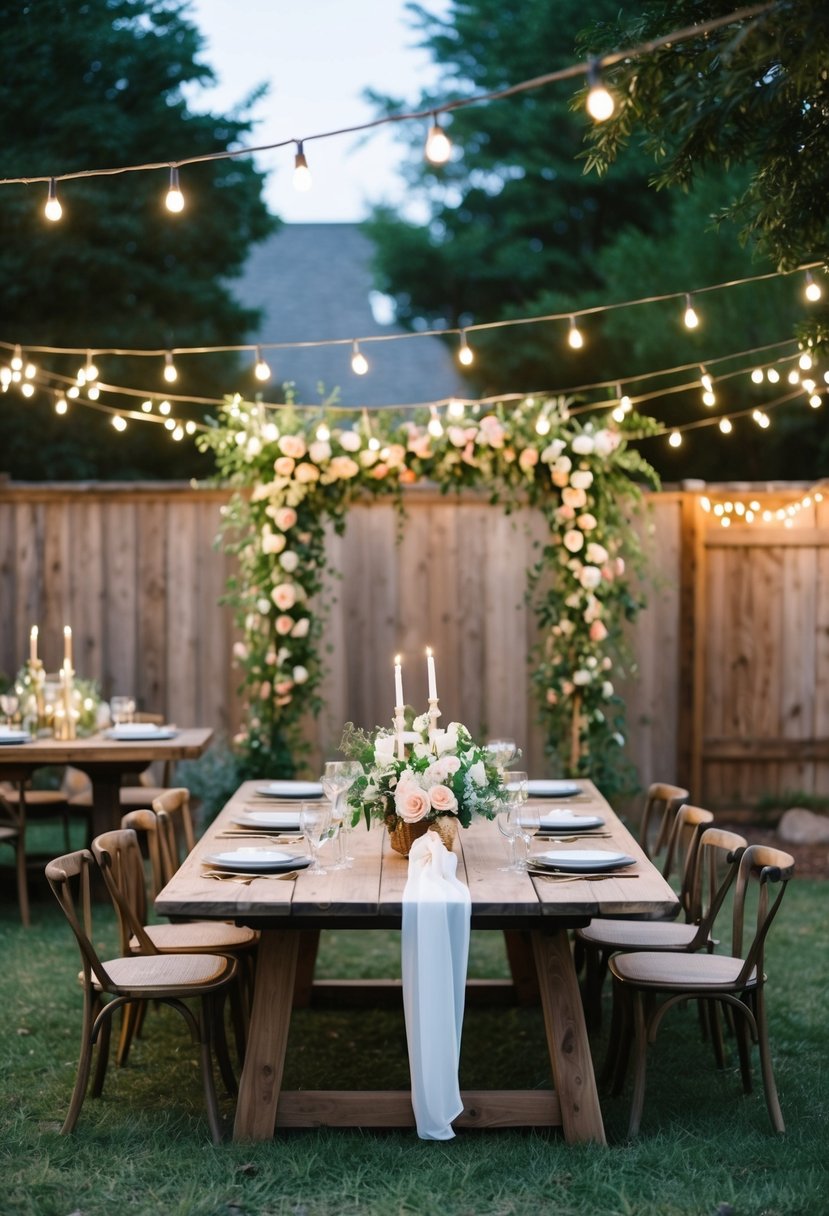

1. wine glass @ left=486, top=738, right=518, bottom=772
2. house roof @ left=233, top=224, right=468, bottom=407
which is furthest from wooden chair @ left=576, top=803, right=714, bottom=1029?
house roof @ left=233, top=224, right=468, bottom=407

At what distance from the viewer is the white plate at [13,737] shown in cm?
615

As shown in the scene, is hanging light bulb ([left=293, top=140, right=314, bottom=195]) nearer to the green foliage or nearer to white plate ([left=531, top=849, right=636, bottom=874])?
white plate ([left=531, top=849, right=636, bottom=874])

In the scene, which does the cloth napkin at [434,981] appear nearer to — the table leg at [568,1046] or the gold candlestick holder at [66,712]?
the table leg at [568,1046]

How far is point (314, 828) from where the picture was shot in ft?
12.8

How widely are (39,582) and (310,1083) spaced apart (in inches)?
179

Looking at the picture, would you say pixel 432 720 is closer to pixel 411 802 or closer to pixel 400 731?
pixel 400 731

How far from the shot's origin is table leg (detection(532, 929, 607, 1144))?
3676 millimetres

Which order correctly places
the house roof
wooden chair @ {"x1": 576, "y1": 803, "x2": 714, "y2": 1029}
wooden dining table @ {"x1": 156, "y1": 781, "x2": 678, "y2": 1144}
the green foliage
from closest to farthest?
1. wooden dining table @ {"x1": 156, "y1": 781, "x2": 678, "y2": 1144}
2. wooden chair @ {"x1": 576, "y1": 803, "x2": 714, "y2": 1029}
3. the green foliage
4. the house roof

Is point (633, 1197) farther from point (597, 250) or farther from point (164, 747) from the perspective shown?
point (597, 250)

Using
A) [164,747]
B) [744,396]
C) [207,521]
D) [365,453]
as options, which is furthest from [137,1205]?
[744,396]

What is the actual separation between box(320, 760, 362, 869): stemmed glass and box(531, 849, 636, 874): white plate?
1.81 ft

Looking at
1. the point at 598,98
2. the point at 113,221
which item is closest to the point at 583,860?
the point at 598,98

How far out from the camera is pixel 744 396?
36.2 ft

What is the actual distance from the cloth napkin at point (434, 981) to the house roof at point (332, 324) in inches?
419
